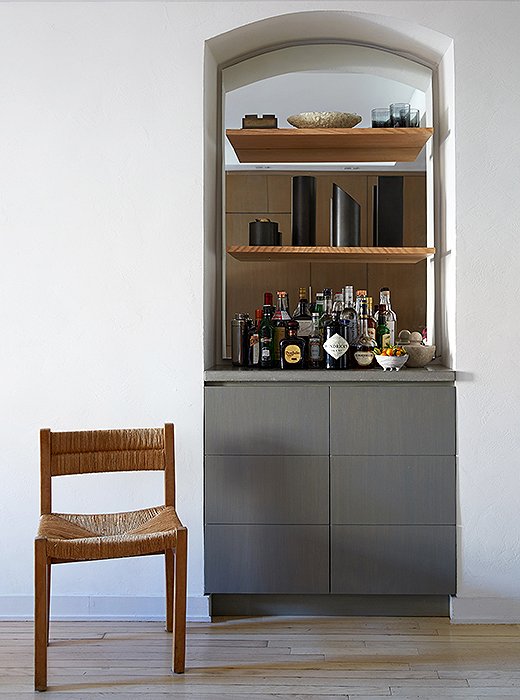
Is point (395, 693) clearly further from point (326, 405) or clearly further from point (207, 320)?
point (207, 320)

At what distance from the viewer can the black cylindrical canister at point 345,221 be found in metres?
3.56

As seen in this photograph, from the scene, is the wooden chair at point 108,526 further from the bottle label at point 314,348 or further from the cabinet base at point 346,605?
the bottle label at point 314,348

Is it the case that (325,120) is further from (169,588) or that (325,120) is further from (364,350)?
(169,588)

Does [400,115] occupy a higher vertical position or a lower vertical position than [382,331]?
higher

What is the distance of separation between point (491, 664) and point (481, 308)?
48.3 inches

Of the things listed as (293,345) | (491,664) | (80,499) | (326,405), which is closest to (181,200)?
(293,345)

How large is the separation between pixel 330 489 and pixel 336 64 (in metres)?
1.74

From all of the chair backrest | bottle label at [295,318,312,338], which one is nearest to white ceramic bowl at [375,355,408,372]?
bottle label at [295,318,312,338]

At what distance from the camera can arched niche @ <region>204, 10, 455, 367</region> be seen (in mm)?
3395

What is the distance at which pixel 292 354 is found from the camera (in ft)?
11.3

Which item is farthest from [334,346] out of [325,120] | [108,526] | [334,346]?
[108,526]

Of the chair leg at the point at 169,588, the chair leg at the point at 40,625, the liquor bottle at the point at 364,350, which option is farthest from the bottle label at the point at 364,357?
the chair leg at the point at 40,625

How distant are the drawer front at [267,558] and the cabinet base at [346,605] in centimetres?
6

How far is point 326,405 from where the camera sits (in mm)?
3289
